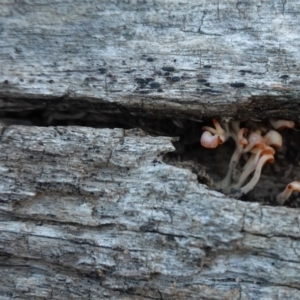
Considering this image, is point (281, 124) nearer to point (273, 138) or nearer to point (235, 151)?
point (273, 138)

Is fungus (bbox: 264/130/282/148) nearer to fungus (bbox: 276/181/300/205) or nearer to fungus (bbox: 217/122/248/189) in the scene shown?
fungus (bbox: 217/122/248/189)

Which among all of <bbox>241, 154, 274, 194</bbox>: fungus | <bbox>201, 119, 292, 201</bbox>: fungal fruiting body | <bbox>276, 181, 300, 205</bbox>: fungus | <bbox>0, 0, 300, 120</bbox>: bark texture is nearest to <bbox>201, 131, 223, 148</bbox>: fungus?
<bbox>201, 119, 292, 201</bbox>: fungal fruiting body

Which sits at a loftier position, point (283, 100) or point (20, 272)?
point (283, 100)

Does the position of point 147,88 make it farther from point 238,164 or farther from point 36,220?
point 36,220

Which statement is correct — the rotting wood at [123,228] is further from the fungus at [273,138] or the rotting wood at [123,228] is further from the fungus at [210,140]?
the fungus at [273,138]

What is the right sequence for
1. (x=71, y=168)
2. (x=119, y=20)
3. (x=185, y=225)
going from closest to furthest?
(x=185, y=225) < (x=71, y=168) < (x=119, y=20)

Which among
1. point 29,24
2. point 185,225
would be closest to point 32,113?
point 29,24

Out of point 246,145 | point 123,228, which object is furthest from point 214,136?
point 123,228

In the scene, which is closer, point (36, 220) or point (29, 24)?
point (36, 220)
